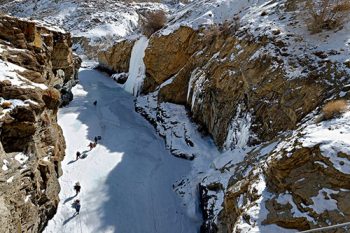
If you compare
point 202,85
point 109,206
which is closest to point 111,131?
point 202,85

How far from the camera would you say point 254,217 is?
31.3ft

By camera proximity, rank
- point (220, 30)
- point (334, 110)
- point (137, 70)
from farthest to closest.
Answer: point (137, 70), point (220, 30), point (334, 110)

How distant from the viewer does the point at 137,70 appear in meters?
36.0

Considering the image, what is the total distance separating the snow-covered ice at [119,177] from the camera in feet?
49.9

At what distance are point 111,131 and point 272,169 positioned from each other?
16472 mm

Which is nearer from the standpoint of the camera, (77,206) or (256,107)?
(77,206)

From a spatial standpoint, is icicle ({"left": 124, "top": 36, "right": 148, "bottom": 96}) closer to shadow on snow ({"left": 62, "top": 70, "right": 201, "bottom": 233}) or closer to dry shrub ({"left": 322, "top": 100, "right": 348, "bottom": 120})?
shadow on snow ({"left": 62, "top": 70, "right": 201, "bottom": 233})

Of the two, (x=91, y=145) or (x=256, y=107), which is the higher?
(x=256, y=107)

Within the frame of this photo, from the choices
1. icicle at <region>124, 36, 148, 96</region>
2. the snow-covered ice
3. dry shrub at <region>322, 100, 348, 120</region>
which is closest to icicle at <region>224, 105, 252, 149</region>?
the snow-covered ice

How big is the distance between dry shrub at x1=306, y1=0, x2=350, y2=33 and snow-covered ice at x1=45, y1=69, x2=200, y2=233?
419 inches

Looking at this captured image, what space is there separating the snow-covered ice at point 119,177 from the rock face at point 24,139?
133 cm

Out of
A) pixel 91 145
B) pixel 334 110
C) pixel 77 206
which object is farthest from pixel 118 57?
pixel 334 110

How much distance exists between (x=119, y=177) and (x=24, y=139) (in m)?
5.97

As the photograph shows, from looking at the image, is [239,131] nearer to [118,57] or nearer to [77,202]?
[77,202]
